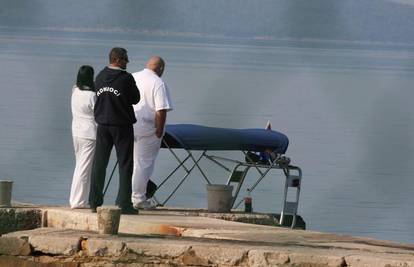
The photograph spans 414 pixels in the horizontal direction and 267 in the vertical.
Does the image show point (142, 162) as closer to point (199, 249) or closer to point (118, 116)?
point (118, 116)

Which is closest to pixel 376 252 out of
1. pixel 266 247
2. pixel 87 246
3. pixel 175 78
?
pixel 266 247

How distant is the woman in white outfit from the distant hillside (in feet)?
154

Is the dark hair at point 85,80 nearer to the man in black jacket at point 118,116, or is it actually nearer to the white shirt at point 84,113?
the white shirt at point 84,113

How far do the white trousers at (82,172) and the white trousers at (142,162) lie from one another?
0.42m

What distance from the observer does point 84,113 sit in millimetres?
11461

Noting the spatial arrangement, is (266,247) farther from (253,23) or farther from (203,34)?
(203,34)

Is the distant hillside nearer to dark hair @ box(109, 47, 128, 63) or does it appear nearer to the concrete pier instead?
dark hair @ box(109, 47, 128, 63)

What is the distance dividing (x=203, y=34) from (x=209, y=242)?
108968 mm

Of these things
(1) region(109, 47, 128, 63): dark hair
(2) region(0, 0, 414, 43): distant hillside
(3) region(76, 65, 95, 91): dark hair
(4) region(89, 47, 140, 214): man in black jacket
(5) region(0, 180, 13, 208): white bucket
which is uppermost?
(2) region(0, 0, 414, 43): distant hillside

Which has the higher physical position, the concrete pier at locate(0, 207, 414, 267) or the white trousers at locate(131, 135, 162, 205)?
the white trousers at locate(131, 135, 162, 205)

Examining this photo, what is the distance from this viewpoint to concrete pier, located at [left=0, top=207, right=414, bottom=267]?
28.0ft

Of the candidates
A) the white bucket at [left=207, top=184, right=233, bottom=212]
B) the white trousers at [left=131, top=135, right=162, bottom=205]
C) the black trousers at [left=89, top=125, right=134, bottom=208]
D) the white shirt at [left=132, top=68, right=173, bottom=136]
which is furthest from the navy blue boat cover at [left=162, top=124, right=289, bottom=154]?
the black trousers at [left=89, top=125, right=134, bottom=208]

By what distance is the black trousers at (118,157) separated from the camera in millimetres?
10930

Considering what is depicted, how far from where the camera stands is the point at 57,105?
35.0 metres
